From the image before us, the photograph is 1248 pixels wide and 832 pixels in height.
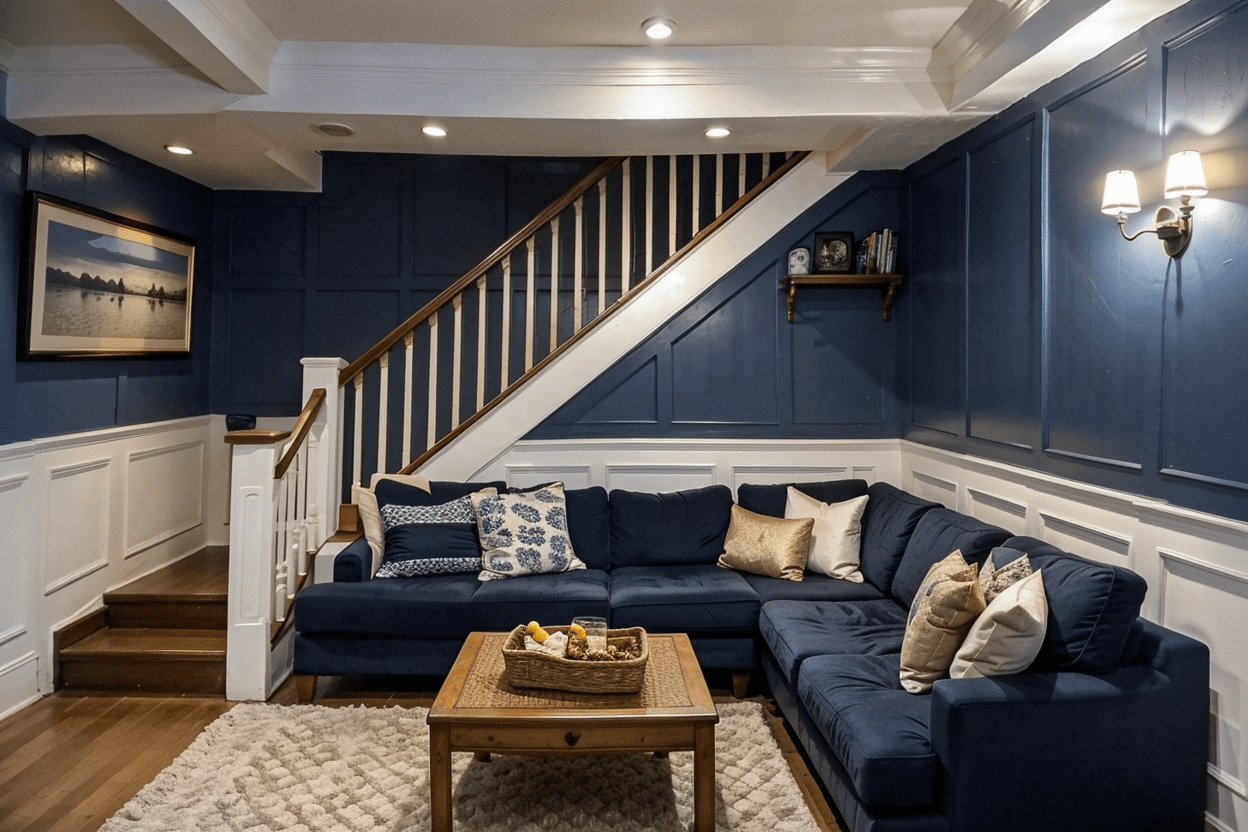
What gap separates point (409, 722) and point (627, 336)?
2.28 meters

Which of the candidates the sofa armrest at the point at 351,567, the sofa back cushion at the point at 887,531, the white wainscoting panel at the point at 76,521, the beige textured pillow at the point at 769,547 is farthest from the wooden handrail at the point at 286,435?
the sofa back cushion at the point at 887,531

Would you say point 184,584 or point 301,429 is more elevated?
point 301,429

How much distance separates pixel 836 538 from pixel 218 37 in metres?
3.38

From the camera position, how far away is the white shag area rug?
102 inches

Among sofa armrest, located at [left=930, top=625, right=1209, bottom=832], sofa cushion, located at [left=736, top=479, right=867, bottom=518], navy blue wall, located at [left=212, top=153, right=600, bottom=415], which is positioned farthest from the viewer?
navy blue wall, located at [left=212, top=153, right=600, bottom=415]

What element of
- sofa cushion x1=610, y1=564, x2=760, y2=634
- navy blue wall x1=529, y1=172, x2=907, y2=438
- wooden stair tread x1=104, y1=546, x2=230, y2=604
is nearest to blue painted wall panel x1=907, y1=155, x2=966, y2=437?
navy blue wall x1=529, y1=172, x2=907, y2=438

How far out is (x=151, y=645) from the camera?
12.4ft

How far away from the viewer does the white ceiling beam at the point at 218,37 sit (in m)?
2.76

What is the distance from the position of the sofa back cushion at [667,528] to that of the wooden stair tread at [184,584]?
194cm

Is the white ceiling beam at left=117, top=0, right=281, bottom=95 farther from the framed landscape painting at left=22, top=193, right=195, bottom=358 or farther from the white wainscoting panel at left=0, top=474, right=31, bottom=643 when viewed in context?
the white wainscoting panel at left=0, top=474, right=31, bottom=643

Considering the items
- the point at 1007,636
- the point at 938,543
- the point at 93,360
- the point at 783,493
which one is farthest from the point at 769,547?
the point at 93,360

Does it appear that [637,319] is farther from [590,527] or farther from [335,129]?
[335,129]

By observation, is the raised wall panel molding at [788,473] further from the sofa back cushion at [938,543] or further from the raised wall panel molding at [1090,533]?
the raised wall panel molding at [1090,533]

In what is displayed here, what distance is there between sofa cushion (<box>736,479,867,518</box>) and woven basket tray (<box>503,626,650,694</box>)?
1.79m
